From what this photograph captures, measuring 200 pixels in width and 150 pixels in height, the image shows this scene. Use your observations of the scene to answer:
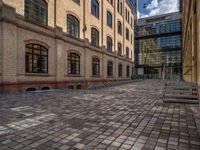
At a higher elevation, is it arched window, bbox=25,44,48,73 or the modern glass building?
the modern glass building

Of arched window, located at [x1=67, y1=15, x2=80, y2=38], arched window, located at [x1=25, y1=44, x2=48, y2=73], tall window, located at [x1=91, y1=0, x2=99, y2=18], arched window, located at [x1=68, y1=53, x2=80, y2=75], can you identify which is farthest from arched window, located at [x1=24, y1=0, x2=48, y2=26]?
tall window, located at [x1=91, y1=0, x2=99, y2=18]

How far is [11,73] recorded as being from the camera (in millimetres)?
10586

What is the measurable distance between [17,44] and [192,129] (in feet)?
37.5

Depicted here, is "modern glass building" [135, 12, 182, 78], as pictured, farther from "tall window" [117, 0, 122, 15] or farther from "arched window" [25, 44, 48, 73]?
"arched window" [25, 44, 48, 73]

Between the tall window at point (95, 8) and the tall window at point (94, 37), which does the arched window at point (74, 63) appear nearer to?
the tall window at point (94, 37)

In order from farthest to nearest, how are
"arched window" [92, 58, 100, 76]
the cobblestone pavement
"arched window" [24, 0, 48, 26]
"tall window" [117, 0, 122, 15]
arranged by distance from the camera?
"tall window" [117, 0, 122, 15], "arched window" [92, 58, 100, 76], "arched window" [24, 0, 48, 26], the cobblestone pavement

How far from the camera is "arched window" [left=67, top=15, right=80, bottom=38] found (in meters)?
16.3

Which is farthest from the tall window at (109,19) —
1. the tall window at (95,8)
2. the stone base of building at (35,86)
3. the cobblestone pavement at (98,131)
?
the cobblestone pavement at (98,131)

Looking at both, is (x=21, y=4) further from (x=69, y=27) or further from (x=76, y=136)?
(x=76, y=136)

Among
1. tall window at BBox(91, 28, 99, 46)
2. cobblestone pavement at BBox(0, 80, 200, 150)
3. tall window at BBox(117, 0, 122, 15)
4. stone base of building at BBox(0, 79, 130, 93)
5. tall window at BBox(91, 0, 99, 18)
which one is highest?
tall window at BBox(117, 0, 122, 15)

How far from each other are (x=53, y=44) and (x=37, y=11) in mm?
2941

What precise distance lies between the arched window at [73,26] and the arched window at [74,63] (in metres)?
2.18

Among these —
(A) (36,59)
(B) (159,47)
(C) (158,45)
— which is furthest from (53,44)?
(C) (158,45)

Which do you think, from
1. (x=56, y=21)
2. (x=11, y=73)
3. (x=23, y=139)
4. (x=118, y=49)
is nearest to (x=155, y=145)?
(x=23, y=139)
